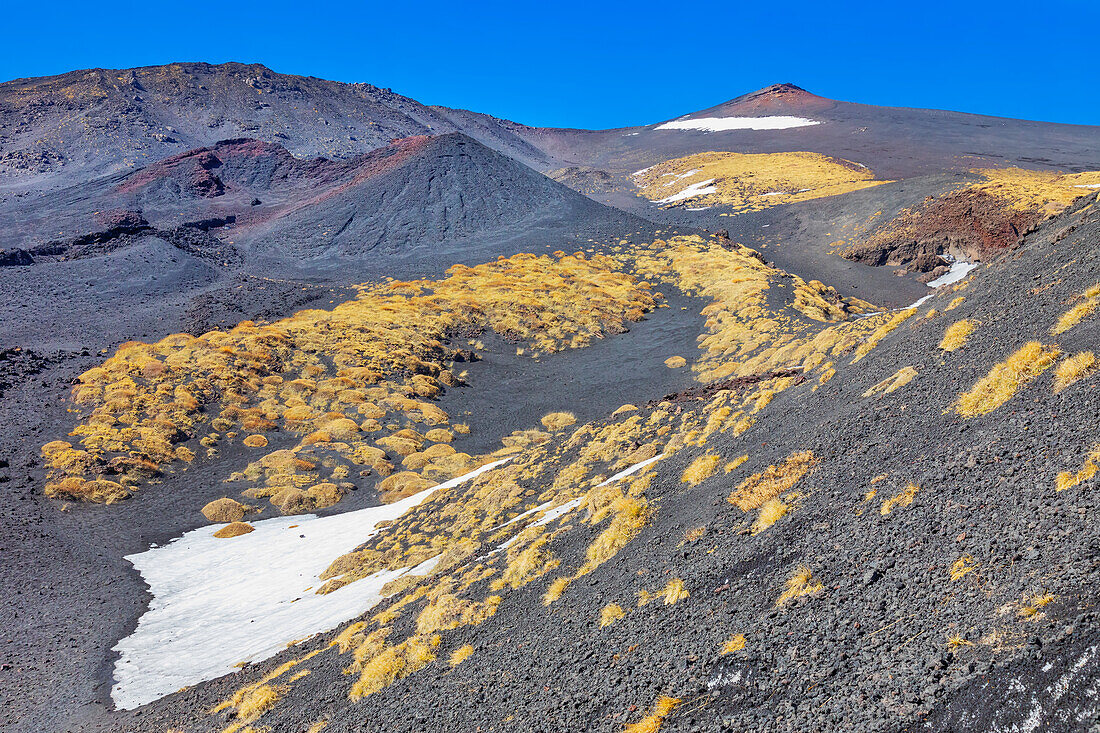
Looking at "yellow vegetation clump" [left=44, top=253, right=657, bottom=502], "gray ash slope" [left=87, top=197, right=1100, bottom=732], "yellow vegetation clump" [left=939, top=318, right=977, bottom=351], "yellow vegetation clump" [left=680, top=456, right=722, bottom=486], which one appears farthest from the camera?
"yellow vegetation clump" [left=44, top=253, right=657, bottom=502]

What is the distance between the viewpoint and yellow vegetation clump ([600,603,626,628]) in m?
13.2

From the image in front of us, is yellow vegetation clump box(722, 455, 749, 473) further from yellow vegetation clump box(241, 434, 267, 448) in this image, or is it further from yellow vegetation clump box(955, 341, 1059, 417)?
yellow vegetation clump box(241, 434, 267, 448)

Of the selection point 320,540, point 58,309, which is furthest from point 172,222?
point 320,540

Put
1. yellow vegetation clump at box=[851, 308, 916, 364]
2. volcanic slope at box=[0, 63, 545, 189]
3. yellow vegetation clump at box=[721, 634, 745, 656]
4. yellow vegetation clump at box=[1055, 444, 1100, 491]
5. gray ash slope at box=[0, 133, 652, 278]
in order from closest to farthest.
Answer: yellow vegetation clump at box=[1055, 444, 1100, 491] < yellow vegetation clump at box=[721, 634, 745, 656] < yellow vegetation clump at box=[851, 308, 916, 364] < gray ash slope at box=[0, 133, 652, 278] < volcanic slope at box=[0, 63, 545, 189]

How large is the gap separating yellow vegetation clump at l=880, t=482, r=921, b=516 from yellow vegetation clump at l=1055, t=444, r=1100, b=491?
2372mm

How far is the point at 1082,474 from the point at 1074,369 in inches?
141

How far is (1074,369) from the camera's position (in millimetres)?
12078

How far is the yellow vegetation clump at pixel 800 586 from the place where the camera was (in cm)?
1094

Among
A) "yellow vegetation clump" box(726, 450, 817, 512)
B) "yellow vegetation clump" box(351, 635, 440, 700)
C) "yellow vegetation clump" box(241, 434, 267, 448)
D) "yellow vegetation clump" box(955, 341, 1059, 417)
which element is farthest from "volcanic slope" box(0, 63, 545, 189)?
"yellow vegetation clump" box(955, 341, 1059, 417)

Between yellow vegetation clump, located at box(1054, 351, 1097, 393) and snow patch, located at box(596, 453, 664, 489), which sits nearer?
yellow vegetation clump, located at box(1054, 351, 1097, 393)

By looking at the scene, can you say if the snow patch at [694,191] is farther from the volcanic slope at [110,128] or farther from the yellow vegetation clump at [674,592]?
the yellow vegetation clump at [674,592]

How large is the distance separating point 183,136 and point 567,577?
671 feet

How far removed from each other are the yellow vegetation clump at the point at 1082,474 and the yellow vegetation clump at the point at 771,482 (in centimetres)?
558

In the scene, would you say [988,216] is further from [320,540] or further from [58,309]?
[58,309]
